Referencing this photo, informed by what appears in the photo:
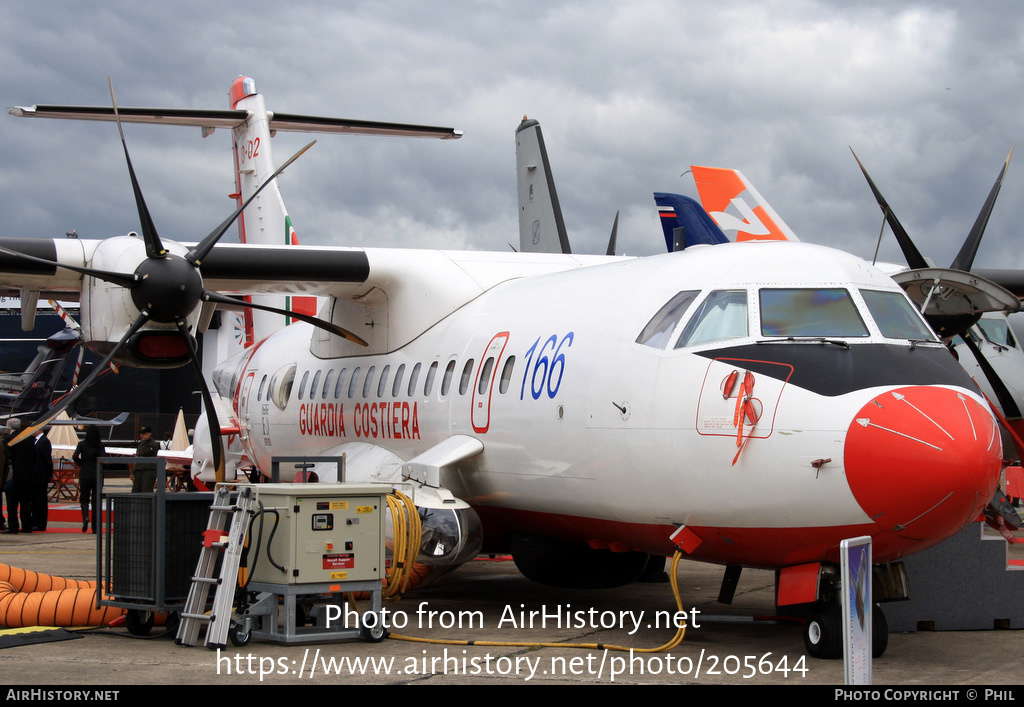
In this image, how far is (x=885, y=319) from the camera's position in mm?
7711

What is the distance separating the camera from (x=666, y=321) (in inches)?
322

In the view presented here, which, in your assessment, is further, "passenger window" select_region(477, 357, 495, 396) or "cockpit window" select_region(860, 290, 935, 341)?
"passenger window" select_region(477, 357, 495, 396)

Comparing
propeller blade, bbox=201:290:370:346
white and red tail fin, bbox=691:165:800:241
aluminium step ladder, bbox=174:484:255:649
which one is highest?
white and red tail fin, bbox=691:165:800:241

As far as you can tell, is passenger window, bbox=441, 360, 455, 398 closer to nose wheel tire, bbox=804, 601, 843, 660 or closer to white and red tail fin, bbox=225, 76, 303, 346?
nose wheel tire, bbox=804, 601, 843, 660

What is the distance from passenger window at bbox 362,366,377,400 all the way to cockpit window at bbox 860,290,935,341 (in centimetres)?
627

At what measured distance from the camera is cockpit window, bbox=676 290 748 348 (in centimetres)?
774

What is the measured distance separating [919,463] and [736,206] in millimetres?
13170

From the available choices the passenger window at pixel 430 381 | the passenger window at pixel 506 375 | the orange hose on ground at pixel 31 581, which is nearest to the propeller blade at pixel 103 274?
the orange hose on ground at pixel 31 581

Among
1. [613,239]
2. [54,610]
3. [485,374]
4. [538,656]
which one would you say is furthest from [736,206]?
[54,610]

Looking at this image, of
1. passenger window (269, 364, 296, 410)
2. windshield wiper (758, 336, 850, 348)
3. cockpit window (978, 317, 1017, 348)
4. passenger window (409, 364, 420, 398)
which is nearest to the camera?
windshield wiper (758, 336, 850, 348)

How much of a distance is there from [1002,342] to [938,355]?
10712mm

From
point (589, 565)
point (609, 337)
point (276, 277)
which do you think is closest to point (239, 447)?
point (276, 277)

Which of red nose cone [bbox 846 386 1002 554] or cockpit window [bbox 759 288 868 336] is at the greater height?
cockpit window [bbox 759 288 868 336]

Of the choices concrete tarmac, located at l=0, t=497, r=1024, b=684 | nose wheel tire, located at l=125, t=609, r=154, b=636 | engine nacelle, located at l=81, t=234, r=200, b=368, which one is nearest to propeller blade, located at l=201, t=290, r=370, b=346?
engine nacelle, located at l=81, t=234, r=200, b=368
